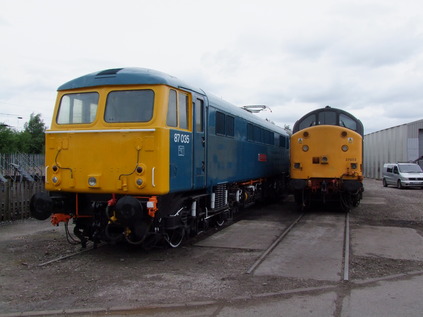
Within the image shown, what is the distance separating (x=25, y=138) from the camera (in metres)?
53.0

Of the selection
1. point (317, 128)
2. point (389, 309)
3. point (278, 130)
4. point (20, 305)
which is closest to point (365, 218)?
point (317, 128)

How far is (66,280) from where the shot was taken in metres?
6.02

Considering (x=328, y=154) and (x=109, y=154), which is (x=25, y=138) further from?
(x=109, y=154)

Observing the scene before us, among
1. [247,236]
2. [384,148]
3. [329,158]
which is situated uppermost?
[384,148]

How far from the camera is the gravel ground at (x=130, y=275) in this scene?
17.4ft

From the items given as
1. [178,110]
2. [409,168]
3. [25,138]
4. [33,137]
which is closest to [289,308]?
[178,110]

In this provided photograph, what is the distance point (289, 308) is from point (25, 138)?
54.3 meters

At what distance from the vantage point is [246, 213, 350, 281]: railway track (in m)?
6.84

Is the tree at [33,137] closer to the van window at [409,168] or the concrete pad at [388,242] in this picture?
the van window at [409,168]

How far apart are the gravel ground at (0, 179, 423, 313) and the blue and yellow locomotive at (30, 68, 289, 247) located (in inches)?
18.9

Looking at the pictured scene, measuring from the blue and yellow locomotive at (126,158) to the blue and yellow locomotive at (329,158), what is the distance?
19.1 ft

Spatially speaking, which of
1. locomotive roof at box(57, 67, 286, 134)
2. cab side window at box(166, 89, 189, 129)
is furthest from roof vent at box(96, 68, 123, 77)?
cab side window at box(166, 89, 189, 129)

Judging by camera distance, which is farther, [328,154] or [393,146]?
[393,146]

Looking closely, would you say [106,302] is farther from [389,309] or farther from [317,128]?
A: [317,128]
